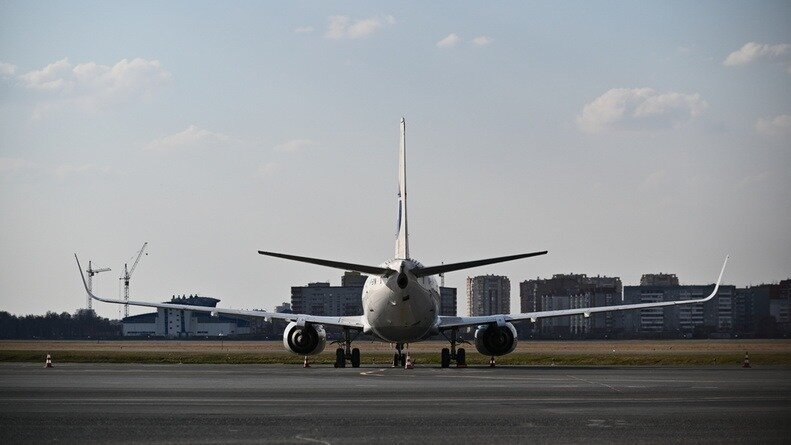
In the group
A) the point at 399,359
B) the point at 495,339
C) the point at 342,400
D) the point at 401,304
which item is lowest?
the point at 342,400

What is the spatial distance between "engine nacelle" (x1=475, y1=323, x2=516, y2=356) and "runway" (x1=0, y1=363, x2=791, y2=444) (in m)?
16.7

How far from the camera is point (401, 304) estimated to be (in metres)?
50.3

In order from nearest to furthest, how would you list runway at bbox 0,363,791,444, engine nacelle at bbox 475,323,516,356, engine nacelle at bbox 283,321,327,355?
runway at bbox 0,363,791,444
engine nacelle at bbox 475,323,516,356
engine nacelle at bbox 283,321,327,355

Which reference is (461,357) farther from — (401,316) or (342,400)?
(342,400)

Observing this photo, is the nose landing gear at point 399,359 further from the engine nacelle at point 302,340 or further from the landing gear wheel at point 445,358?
the engine nacelle at point 302,340

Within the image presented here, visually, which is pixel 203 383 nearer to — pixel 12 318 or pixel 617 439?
pixel 617 439

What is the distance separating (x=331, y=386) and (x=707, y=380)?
11.7m

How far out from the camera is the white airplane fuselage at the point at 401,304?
49.5 metres

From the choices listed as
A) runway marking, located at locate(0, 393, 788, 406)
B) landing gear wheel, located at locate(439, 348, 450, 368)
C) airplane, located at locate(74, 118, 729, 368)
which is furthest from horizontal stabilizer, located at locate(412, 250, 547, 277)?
runway marking, located at locate(0, 393, 788, 406)

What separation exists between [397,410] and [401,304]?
2546cm

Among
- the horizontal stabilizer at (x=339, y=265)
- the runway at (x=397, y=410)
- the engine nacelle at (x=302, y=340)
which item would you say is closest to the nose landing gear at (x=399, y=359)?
the engine nacelle at (x=302, y=340)

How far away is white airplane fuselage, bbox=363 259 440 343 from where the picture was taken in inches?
1949

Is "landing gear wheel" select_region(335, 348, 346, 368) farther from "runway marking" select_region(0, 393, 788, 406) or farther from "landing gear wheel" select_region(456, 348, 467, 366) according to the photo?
"runway marking" select_region(0, 393, 788, 406)

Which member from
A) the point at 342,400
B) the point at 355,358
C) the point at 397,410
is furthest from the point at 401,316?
the point at 397,410
